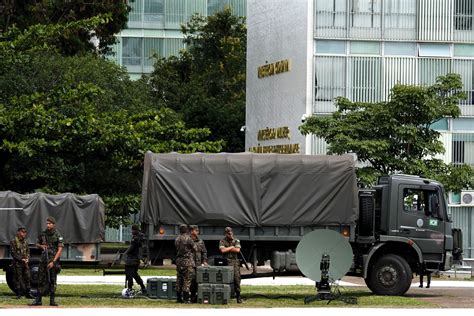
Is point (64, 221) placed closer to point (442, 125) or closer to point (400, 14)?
point (442, 125)

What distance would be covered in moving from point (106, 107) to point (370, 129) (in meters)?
14.0

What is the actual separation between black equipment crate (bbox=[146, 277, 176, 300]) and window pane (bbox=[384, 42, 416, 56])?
26588 mm

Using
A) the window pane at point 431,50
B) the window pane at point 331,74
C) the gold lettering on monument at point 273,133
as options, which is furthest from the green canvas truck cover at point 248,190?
the gold lettering on monument at point 273,133

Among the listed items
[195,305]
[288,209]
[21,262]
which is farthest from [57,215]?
[195,305]

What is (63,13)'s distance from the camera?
5641 centimetres

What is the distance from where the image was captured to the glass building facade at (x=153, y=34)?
90.8 m

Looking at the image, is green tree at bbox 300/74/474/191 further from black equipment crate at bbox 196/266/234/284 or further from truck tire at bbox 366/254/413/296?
black equipment crate at bbox 196/266/234/284

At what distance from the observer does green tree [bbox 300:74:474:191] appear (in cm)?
4128

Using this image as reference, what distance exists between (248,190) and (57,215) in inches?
235

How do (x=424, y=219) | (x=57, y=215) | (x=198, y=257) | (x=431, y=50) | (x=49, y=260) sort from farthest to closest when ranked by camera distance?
(x=431, y=50), (x=57, y=215), (x=424, y=219), (x=198, y=257), (x=49, y=260)

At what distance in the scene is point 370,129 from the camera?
1665 inches

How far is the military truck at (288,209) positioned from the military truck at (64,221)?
2591 millimetres
